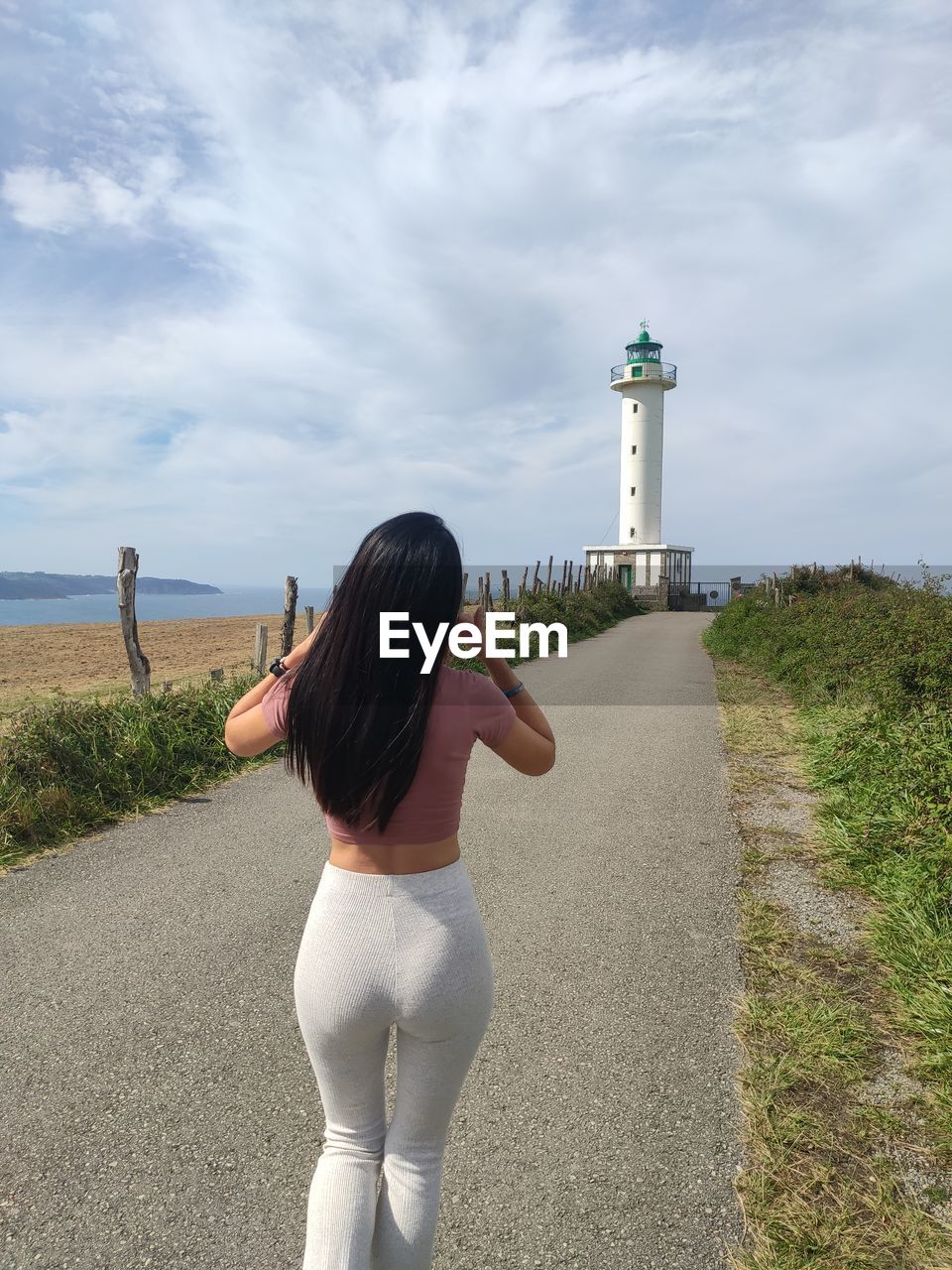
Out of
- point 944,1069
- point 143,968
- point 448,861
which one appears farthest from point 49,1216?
point 944,1069

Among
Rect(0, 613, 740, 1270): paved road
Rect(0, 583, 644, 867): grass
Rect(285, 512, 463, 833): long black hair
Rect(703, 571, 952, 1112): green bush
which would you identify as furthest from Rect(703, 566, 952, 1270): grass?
Rect(0, 583, 644, 867): grass

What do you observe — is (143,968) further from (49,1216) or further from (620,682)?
(620,682)

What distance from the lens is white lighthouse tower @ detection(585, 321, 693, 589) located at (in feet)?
140

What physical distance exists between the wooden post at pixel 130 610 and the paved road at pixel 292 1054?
2546mm

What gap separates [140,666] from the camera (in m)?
8.07

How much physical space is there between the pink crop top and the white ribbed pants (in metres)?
0.09

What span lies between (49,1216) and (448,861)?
5.95 feet

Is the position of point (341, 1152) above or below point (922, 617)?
below

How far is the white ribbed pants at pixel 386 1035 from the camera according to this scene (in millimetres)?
1601

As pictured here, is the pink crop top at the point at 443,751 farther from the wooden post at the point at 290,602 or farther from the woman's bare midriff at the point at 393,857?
the wooden post at the point at 290,602

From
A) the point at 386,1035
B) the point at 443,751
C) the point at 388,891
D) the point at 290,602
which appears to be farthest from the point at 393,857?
the point at 290,602

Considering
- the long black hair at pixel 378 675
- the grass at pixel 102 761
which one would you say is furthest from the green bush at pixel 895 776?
the grass at pixel 102 761

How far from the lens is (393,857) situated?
1658 mm

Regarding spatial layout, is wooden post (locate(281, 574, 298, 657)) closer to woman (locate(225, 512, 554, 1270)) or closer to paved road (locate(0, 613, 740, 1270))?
paved road (locate(0, 613, 740, 1270))
